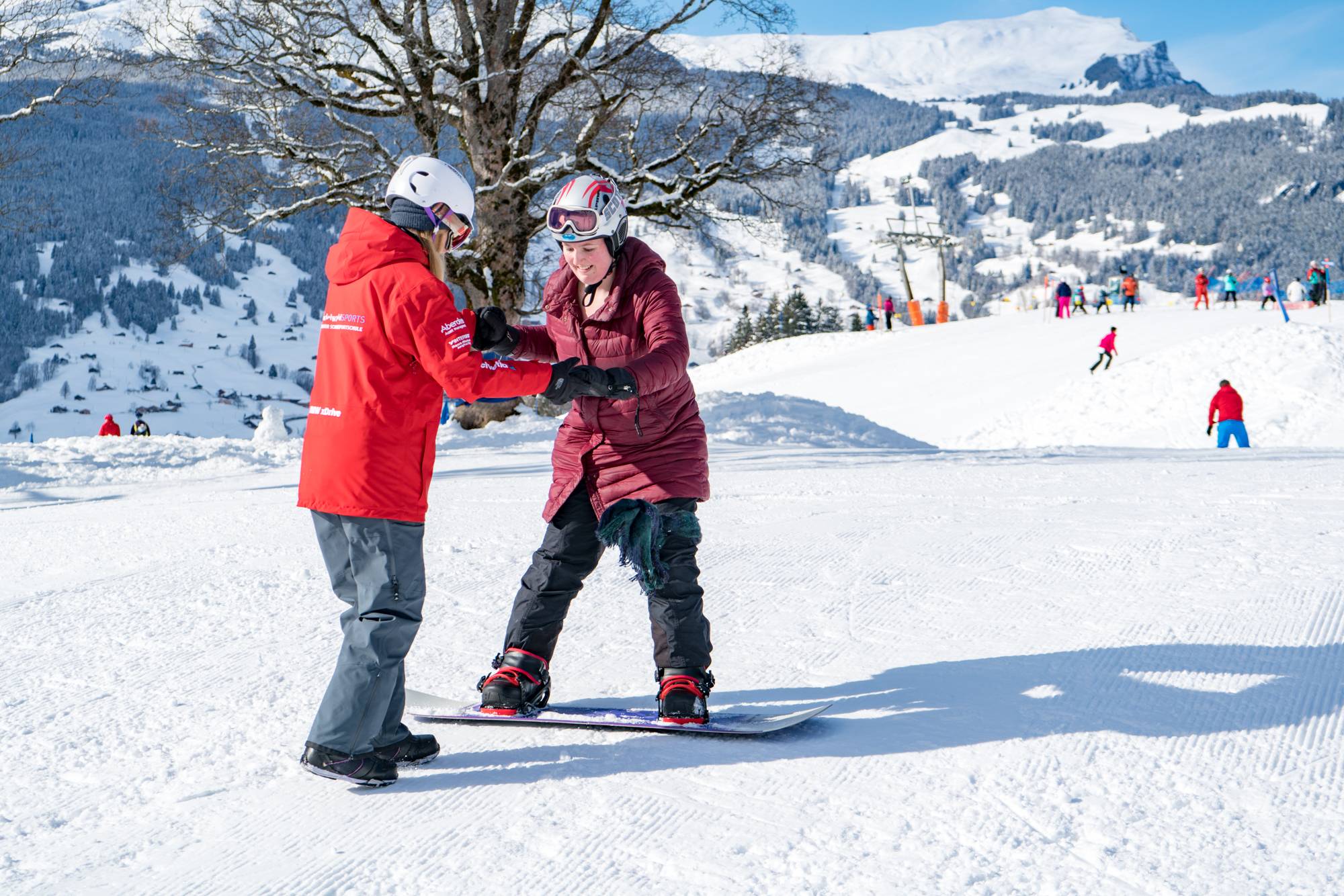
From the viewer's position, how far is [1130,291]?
121ft

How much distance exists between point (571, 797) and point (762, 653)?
4.92 ft

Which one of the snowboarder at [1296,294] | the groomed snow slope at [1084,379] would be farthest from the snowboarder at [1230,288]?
the snowboarder at [1296,294]

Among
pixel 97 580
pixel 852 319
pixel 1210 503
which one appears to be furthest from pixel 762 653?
pixel 852 319

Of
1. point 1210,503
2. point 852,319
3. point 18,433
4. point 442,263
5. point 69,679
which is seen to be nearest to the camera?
point 442,263

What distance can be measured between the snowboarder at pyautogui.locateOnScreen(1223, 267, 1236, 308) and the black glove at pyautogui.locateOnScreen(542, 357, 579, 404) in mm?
39325

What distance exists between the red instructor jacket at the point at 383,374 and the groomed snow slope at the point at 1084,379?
1917 centimetres

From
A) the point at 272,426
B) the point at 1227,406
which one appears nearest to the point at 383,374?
the point at 272,426

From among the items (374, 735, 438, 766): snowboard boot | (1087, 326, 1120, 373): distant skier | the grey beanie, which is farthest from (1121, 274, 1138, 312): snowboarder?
(374, 735, 438, 766): snowboard boot

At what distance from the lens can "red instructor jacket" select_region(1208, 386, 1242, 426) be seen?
52.3 feet

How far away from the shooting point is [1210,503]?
7.14 metres

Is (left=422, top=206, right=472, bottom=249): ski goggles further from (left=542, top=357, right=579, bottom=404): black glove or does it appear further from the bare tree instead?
the bare tree

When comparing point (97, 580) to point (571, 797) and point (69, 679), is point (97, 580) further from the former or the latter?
point (571, 797)

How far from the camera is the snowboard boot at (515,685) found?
131 inches

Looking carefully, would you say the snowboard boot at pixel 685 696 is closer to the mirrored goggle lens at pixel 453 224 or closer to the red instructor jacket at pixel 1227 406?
the mirrored goggle lens at pixel 453 224
